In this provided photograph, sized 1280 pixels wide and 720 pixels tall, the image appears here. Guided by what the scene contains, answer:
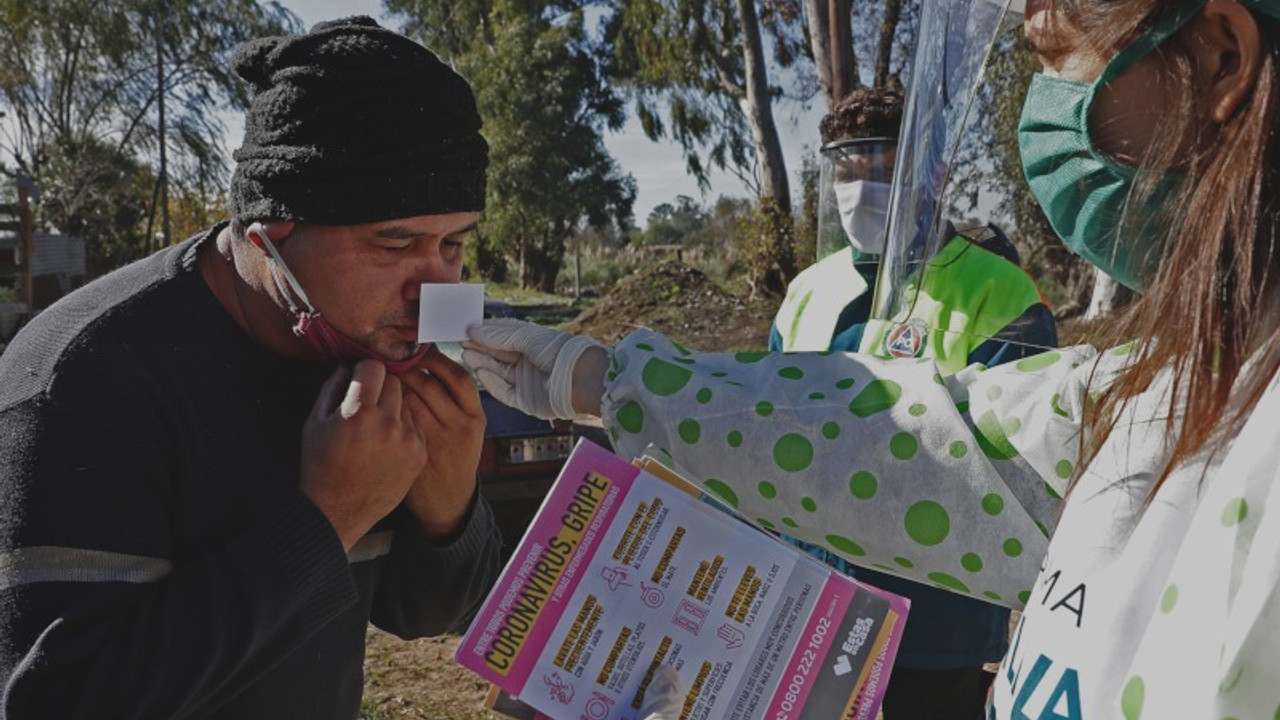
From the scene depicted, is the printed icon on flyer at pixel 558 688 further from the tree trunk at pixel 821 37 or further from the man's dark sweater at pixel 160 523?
the tree trunk at pixel 821 37

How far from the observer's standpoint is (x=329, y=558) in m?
1.37

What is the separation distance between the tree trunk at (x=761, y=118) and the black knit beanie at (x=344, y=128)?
1318 centimetres

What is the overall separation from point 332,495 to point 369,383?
19cm

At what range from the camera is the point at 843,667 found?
145cm


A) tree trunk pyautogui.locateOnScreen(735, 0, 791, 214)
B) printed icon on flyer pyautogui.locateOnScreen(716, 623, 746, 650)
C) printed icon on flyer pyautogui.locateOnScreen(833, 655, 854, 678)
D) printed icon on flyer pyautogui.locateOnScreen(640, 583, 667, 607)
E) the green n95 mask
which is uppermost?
tree trunk pyautogui.locateOnScreen(735, 0, 791, 214)

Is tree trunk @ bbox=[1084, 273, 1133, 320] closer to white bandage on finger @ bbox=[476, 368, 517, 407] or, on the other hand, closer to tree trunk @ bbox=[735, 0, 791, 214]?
white bandage on finger @ bbox=[476, 368, 517, 407]

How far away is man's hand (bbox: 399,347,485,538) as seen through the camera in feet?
5.53

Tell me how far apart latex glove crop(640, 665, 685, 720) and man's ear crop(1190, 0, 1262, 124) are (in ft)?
3.19

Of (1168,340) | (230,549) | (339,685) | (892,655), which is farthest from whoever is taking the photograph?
(339,685)

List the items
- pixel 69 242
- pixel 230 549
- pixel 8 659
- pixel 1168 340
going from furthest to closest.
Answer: pixel 69 242
pixel 230 549
pixel 8 659
pixel 1168 340

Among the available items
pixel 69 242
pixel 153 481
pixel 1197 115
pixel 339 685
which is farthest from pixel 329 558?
pixel 69 242

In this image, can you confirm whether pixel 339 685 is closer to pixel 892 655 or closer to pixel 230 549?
pixel 230 549

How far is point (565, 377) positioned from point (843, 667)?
67 cm

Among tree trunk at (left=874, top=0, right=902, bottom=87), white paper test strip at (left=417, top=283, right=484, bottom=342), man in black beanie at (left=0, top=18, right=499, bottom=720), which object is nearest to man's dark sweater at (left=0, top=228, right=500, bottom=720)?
man in black beanie at (left=0, top=18, right=499, bottom=720)
